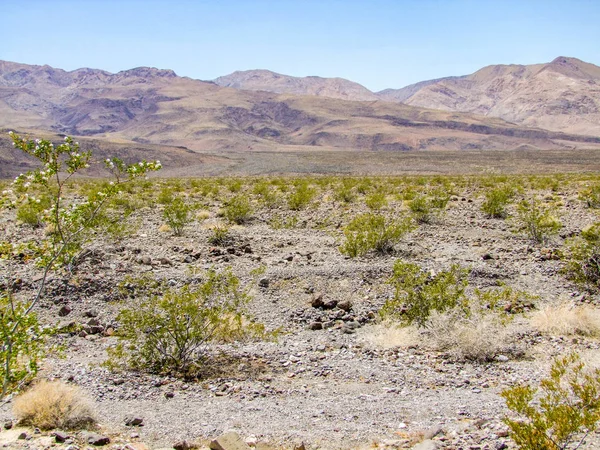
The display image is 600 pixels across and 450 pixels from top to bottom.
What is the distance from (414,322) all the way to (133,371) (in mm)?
4355

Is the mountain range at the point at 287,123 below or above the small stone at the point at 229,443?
above

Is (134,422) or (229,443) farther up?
(229,443)

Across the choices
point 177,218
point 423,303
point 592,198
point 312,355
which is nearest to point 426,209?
point 592,198

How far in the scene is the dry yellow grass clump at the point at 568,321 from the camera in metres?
7.57

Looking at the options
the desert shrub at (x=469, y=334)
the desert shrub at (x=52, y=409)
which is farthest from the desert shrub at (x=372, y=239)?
the desert shrub at (x=52, y=409)

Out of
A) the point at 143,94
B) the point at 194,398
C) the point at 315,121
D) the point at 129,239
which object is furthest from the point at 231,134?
the point at 194,398

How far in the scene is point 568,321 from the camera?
7.72 meters

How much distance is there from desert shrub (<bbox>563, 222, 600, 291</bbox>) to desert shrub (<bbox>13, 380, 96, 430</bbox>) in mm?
9059

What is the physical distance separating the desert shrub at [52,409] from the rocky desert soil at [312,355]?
0.65ft

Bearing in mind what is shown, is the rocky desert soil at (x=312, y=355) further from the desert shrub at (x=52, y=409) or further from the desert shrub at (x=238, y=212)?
the desert shrub at (x=238, y=212)

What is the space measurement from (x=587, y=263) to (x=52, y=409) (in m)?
10.1

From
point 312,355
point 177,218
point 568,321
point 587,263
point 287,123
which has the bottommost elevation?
point 312,355

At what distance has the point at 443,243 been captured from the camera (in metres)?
13.7

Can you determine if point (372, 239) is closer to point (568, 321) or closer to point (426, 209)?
point (568, 321)
